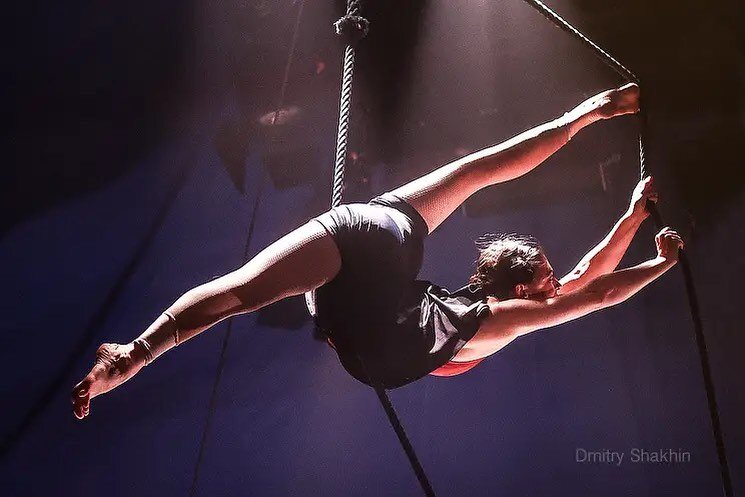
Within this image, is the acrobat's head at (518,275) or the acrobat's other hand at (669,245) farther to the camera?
the acrobat's head at (518,275)

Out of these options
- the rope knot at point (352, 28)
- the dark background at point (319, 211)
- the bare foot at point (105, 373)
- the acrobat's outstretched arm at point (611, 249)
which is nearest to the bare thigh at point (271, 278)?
the bare foot at point (105, 373)

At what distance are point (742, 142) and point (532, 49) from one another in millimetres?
902

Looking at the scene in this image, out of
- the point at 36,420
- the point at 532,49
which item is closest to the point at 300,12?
the point at 532,49

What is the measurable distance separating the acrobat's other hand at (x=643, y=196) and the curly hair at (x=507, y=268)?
312 millimetres

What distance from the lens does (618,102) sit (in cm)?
162

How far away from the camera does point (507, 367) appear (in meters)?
2.57

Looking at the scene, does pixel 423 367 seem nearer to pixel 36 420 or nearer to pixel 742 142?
pixel 742 142

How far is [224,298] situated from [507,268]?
781mm

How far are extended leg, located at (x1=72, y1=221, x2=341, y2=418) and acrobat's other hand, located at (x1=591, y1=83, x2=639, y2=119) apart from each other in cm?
82

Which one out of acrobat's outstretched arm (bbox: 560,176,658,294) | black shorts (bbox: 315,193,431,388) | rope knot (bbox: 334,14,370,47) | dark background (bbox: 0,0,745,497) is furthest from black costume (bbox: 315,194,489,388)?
dark background (bbox: 0,0,745,497)

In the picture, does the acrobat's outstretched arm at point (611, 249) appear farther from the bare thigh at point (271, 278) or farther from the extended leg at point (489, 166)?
the bare thigh at point (271, 278)

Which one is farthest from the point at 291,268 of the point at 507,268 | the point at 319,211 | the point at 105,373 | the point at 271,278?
the point at 319,211

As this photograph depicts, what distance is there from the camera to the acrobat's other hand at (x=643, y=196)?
5.54 ft

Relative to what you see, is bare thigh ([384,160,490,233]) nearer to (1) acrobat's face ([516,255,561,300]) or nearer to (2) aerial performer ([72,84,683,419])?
(2) aerial performer ([72,84,683,419])
